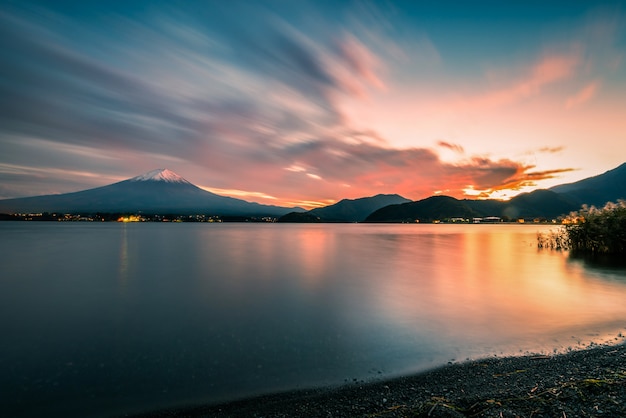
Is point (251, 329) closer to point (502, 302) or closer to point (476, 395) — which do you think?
point (476, 395)

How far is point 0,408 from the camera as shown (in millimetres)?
6652

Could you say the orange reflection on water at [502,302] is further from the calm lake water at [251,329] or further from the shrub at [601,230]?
the shrub at [601,230]

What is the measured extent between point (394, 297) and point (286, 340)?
922 centimetres

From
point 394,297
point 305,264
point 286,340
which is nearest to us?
point 286,340

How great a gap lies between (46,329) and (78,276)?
14.9 metres

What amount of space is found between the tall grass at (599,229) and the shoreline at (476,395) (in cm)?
3091

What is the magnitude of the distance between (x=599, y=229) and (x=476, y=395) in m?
37.7

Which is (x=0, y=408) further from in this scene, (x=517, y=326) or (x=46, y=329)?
(x=517, y=326)

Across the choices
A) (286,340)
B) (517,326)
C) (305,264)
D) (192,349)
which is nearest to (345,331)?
(286,340)

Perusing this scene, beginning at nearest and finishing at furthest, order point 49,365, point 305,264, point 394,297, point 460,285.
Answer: point 49,365 → point 394,297 → point 460,285 → point 305,264

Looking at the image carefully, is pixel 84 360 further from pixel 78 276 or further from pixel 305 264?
pixel 305 264

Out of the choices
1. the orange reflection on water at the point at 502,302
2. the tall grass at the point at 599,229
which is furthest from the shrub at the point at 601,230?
the orange reflection on water at the point at 502,302

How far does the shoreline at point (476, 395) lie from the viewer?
17.4 feet

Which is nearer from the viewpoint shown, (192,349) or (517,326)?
(192,349)
